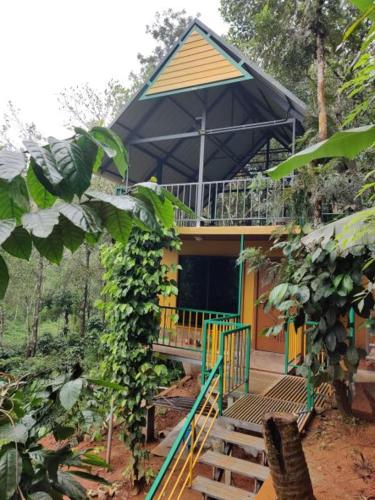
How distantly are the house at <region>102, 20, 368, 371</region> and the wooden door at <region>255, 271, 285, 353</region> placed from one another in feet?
0.08

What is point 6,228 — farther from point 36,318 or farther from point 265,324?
point 36,318

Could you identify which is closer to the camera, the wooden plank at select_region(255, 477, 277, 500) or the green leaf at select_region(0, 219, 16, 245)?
the green leaf at select_region(0, 219, 16, 245)

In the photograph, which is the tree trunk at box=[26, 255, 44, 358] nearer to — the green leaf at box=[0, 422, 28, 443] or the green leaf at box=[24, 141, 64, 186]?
the green leaf at box=[0, 422, 28, 443]

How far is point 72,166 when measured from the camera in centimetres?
74

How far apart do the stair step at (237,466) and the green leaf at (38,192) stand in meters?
3.91

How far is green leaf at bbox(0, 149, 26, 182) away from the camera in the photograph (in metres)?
0.66

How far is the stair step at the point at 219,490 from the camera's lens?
11.6 ft

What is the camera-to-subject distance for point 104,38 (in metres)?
22.3

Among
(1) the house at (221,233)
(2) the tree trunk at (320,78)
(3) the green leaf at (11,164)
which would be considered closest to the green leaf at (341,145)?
(3) the green leaf at (11,164)

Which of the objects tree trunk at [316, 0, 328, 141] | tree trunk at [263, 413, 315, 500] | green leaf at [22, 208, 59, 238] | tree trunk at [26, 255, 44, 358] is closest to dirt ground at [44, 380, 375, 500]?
tree trunk at [263, 413, 315, 500]

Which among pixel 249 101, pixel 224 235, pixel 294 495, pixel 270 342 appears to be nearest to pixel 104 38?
pixel 249 101

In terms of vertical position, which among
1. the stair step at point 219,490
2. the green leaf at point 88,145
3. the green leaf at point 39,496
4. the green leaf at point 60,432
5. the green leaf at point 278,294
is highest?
the green leaf at point 88,145

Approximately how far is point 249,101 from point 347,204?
184 inches

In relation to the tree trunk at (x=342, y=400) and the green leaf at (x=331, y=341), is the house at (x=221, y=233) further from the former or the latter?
the green leaf at (x=331, y=341)
